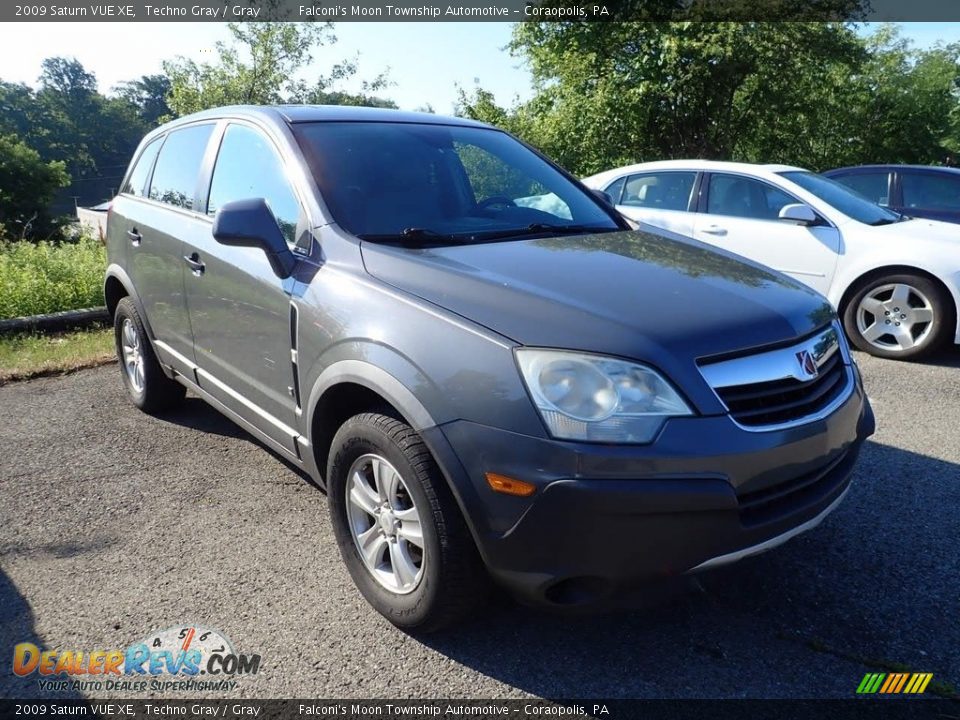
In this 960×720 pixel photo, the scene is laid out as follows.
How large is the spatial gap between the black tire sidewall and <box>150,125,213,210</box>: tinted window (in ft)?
6.43

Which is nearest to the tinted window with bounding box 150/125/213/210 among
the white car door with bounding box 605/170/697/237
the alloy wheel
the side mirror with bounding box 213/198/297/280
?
the alloy wheel

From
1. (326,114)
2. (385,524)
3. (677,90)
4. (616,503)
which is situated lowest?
(385,524)

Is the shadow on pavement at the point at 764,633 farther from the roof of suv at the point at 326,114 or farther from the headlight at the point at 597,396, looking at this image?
the roof of suv at the point at 326,114

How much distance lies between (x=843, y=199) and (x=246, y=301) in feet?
18.4

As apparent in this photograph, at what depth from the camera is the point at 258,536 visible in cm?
322

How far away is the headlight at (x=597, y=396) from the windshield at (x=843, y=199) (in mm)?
5169

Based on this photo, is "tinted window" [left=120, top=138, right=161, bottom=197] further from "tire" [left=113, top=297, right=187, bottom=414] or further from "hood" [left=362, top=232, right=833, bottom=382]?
"hood" [left=362, top=232, right=833, bottom=382]

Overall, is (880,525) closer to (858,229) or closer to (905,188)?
(858,229)

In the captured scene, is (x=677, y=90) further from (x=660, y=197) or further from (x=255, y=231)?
(x=255, y=231)

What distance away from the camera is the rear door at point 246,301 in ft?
9.68

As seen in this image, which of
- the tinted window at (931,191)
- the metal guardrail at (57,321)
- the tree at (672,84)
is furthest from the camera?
the tree at (672,84)

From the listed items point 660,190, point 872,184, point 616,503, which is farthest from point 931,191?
point 616,503

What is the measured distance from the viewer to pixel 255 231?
2734 millimetres

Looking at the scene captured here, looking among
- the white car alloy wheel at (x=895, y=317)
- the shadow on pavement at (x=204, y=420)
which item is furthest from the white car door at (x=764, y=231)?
the shadow on pavement at (x=204, y=420)
